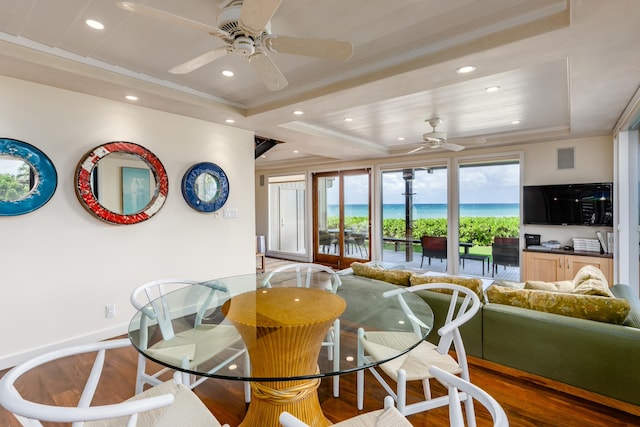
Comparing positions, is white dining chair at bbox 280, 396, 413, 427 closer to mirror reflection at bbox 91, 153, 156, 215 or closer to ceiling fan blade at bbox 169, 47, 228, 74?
ceiling fan blade at bbox 169, 47, 228, 74

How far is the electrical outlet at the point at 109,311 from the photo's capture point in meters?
3.05

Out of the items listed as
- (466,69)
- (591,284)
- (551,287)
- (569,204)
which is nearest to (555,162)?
(569,204)

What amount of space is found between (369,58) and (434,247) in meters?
4.30

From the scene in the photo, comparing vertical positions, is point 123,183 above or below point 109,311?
above

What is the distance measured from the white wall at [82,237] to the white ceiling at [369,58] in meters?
0.24

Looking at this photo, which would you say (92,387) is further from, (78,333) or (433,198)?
(433,198)

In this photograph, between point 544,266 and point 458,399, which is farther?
point 544,266

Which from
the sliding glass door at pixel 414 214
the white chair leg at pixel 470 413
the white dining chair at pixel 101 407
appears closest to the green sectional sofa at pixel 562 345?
the white chair leg at pixel 470 413

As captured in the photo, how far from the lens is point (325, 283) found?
2939mm

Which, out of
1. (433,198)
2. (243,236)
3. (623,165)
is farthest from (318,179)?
(623,165)

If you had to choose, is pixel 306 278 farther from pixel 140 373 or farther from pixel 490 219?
pixel 490 219

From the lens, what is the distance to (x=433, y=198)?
6.01 metres

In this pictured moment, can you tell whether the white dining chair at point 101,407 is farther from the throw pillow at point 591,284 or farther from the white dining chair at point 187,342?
Answer: the throw pillow at point 591,284

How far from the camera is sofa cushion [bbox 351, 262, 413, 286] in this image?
2787 mm
